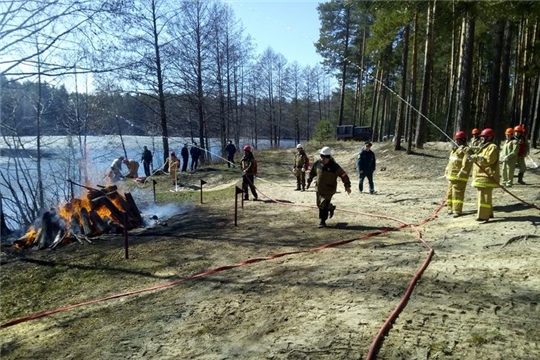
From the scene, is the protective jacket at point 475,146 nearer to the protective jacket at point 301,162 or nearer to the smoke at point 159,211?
the protective jacket at point 301,162

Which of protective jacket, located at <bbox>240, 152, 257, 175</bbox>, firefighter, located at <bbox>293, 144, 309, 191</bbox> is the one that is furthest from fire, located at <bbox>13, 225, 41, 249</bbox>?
firefighter, located at <bbox>293, 144, 309, 191</bbox>

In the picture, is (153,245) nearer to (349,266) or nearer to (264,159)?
(349,266)

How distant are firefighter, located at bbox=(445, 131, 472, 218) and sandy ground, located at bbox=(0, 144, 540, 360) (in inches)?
14.6

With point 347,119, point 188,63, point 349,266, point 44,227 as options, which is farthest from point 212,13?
point 347,119

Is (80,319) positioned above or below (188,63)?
below

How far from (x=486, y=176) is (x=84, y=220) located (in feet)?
30.9

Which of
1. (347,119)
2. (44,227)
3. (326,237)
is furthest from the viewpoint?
(347,119)

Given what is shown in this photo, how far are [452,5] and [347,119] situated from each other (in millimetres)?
48406

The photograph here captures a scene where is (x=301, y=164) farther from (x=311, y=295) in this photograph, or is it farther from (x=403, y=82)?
(x=311, y=295)

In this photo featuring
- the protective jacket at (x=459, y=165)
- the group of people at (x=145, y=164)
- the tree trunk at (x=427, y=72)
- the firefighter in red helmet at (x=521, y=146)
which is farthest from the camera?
the group of people at (x=145, y=164)

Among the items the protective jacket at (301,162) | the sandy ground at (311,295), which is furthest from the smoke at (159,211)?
the protective jacket at (301,162)

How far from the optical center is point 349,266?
233 inches

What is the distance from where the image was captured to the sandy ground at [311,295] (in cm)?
381

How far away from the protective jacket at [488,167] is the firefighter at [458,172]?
14.8 inches
